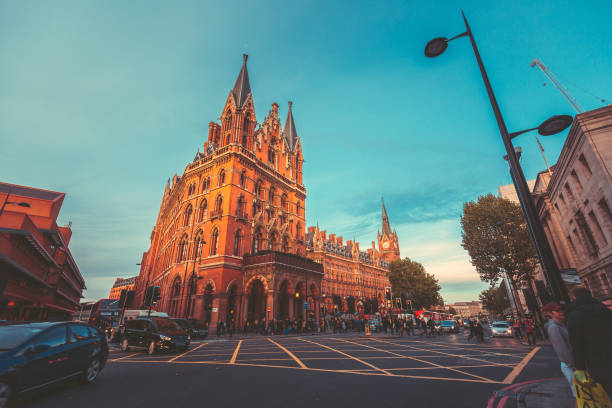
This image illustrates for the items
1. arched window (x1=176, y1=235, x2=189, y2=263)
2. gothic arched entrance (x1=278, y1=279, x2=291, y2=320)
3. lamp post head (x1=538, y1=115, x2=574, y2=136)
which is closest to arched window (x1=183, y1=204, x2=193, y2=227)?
arched window (x1=176, y1=235, x2=189, y2=263)

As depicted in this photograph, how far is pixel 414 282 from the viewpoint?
65.3m

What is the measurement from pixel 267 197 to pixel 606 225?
106 ft

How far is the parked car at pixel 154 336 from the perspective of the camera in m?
12.2

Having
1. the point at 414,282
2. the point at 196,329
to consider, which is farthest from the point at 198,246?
the point at 414,282

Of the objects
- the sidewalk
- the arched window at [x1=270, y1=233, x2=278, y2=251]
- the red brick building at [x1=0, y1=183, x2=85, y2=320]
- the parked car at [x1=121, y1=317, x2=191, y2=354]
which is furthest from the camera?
the arched window at [x1=270, y1=233, x2=278, y2=251]

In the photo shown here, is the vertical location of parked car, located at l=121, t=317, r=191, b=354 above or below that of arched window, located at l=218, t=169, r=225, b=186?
below

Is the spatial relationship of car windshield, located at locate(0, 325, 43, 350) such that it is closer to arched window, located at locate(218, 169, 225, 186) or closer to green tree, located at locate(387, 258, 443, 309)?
arched window, located at locate(218, 169, 225, 186)

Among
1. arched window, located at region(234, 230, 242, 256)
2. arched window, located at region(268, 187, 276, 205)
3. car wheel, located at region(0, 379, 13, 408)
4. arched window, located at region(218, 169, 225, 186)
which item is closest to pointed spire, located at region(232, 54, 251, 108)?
arched window, located at region(218, 169, 225, 186)

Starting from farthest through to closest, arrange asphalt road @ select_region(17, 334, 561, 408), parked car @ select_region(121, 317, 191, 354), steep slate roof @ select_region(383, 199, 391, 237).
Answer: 1. steep slate roof @ select_region(383, 199, 391, 237)
2. parked car @ select_region(121, 317, 191, 354)
3. asphalt road @ select_region(17, 334, 561, 408)

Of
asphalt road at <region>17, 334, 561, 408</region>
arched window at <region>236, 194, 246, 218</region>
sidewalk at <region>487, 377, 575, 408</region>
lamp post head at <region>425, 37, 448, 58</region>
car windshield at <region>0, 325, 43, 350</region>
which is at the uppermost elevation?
arched window at <region>236, 194, 246, 218</region>

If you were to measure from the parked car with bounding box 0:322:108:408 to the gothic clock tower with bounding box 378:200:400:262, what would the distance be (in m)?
111

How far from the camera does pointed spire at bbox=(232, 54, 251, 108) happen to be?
3869 centimetres

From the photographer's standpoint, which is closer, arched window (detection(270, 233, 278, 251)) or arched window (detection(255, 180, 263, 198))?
arched window (detection(270, 233, 278, 251))

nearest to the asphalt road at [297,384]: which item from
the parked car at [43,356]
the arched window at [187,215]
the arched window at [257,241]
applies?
the parked car at [43,356]
